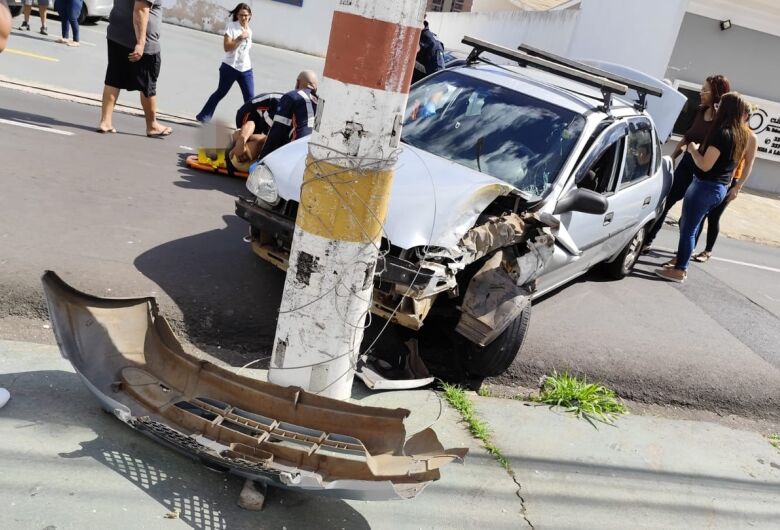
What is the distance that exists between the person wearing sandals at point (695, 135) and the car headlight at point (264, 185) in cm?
480

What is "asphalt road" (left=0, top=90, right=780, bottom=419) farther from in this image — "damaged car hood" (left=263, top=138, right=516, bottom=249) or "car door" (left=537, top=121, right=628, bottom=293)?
"damaged car hood" (left=263, top=138, right=516, bottom=249)

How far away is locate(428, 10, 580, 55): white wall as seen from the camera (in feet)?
68.0

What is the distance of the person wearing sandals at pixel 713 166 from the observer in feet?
22.7

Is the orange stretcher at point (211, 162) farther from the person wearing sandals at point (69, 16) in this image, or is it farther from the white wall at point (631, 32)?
the white wall at point (631, 32)

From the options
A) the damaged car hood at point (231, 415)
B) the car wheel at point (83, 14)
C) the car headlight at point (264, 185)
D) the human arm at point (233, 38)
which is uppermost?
the human arm at point (233, 38)

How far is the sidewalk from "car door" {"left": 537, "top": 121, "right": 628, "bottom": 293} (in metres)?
1.15

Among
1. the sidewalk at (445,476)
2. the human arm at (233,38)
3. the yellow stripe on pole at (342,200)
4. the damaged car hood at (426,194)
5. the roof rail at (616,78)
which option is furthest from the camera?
the human arm at (233,38)

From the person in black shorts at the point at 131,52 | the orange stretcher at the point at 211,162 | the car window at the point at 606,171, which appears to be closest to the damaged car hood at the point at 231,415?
the car window at the point at 606,171

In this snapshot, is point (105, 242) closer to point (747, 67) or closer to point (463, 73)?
point (463, 73)

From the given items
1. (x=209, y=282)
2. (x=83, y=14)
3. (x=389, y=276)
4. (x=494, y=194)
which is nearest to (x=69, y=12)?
(x=83, y=14)

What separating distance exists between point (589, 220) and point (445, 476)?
273 cm

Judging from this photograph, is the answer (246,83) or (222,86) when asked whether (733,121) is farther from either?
(222,86)

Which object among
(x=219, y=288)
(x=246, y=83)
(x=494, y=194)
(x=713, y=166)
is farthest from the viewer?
(x=246, y=83)

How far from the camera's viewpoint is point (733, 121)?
690cm
